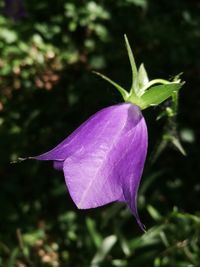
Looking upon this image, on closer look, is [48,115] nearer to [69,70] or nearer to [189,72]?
[69,70]

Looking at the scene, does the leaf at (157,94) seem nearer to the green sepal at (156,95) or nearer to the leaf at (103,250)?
the green sepal at (156,95)

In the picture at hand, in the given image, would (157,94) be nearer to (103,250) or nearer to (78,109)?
(103,250)

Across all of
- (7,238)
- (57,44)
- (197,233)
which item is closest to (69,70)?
(57,44)

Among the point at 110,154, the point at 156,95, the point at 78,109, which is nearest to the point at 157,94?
the point at 156,95

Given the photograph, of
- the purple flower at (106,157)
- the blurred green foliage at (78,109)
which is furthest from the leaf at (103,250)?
the purple flower at (106,157)

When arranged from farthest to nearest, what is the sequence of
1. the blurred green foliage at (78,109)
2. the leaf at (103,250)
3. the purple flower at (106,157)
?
the blurred green foliage at (78,109) < the leaf at (103,250) < the purple flower at (106,157)

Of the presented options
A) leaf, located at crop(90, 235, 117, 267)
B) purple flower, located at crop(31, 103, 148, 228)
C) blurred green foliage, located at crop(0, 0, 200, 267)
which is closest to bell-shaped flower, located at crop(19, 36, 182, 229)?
purple flower, located at crop(31, 103, 148, 228)

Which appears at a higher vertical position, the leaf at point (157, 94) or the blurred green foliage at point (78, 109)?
the leaf at point (157, 94)
